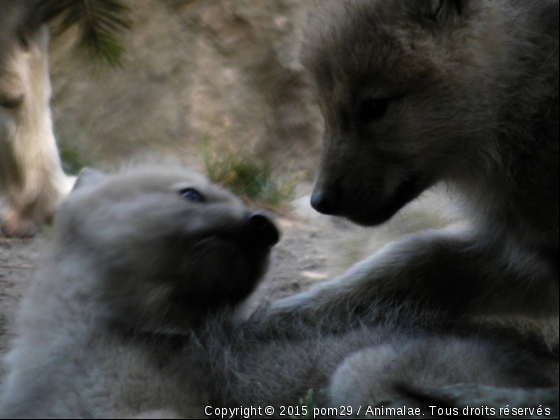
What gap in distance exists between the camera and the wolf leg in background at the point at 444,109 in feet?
8.29

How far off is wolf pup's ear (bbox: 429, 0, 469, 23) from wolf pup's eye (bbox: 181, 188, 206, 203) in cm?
108

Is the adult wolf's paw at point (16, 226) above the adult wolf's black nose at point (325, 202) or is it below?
below

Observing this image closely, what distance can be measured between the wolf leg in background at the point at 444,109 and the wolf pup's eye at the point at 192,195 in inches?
18.6

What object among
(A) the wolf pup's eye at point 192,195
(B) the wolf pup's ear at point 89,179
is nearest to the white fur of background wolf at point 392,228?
(A) the wolf pup's eye at point 192,195

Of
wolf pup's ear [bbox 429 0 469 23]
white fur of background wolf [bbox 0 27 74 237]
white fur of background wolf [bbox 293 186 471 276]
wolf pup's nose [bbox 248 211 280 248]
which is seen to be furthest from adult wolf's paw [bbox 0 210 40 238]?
wolf pup's ear [bbox 429 0 469 23]

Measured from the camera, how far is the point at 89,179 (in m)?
2.71

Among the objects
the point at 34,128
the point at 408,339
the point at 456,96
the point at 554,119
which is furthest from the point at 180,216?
the point at 34,128

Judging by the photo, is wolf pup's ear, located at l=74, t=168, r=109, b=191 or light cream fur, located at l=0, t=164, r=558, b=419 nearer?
light cream fur, located at l=0, t=164, r=558, b=419

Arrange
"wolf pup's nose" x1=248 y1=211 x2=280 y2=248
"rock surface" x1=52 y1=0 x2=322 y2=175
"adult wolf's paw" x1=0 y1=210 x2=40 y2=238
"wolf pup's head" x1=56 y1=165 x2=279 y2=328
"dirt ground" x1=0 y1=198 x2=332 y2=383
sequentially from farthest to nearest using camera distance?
"rock surface" x1=52 y1=0 x2=322 y2=175
"adult wolf's paw" x1=0 y1=210 x2=40 y2=238
"dirt ground" x1=0 y1=198 x2=332 y2=383
"wolf pup's nose" x1=248 y1=211 x2=280 y2=248
"wolf pup's head" x1=56 y1=165 x2=279 y2=328

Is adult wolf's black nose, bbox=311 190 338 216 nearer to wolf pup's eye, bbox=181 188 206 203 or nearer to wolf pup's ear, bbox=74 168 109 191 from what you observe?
wolf pup's eye, bbox=181 188 206 203

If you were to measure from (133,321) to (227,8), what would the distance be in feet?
22.8

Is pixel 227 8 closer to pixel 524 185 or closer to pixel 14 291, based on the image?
pixel 14 291

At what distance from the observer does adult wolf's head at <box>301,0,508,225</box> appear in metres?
2.60

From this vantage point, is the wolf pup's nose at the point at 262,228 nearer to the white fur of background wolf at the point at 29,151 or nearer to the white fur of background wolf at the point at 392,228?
the white fur of background wolf at the point at 392,228
